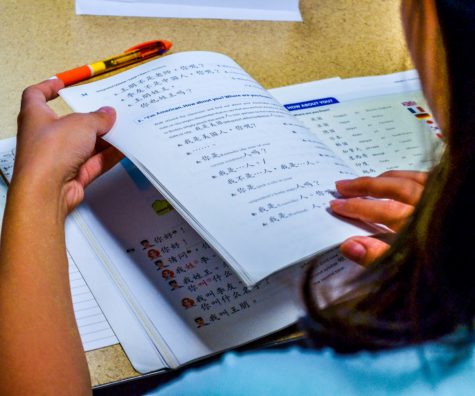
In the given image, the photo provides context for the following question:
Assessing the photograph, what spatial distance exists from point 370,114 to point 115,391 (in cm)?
71

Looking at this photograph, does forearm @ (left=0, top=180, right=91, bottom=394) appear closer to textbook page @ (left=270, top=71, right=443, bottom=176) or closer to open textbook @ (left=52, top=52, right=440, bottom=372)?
open textbook @ (left=52, top=52, right=440, bottom=372)

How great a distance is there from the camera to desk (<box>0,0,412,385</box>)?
2.62 feet

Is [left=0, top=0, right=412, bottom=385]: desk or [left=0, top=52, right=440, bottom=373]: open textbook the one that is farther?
[left=0, top=0, right=412, bottom=385]: desk

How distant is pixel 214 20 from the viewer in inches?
35.6

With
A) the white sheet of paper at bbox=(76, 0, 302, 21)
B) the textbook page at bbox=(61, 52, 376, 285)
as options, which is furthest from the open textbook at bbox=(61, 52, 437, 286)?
the white sheet of paper at bbox=(76, 0, 302, 21)

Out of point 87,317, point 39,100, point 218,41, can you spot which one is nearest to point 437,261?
point 87,317

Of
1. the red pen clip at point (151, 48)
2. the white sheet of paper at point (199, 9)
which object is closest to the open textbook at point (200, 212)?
the red pen clip at point (151, 48)

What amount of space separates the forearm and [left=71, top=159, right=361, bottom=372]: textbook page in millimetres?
45

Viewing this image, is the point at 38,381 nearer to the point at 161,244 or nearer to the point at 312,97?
the point at 161,244

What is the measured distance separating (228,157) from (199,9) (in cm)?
45

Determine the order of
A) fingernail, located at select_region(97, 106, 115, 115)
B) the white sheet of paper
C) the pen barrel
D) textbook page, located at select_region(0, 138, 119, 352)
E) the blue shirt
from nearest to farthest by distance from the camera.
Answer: the blue shirt → textbook page, located at select_region(0, 138, 119, 352) → fingernail, located at select_region(97, 106, 115, 115) → the pen barrel → the white sheet of paper

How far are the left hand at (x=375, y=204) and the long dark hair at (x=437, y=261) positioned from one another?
0.08 feet

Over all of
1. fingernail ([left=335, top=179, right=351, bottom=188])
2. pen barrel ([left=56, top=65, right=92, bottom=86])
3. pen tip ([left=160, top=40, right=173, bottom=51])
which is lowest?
fingernail ([left=335, top=179, right=351, bottom=188])

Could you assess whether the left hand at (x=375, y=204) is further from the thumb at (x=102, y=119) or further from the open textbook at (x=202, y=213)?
the thumb at (x=102, y=119)
